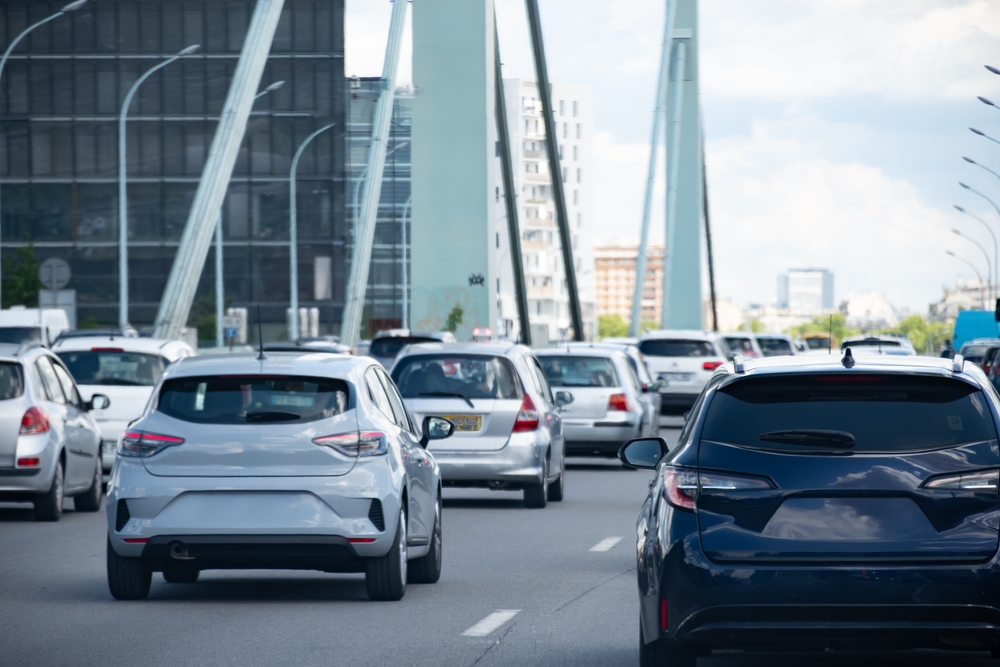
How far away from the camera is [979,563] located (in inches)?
226

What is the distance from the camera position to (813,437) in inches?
236

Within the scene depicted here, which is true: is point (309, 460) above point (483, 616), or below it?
above

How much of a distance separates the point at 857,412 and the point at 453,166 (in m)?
26.7

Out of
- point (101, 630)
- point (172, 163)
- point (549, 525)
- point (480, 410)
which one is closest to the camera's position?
point (101, 630)

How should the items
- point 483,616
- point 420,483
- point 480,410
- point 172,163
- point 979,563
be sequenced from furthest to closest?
point 172,163 → point 480,410 → point 420,483 → point 483,616 → point 979,563

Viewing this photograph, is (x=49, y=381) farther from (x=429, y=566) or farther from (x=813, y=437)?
(x=813, y=437)

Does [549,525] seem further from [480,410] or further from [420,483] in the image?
[420,483]

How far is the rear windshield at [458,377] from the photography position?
1605 cm

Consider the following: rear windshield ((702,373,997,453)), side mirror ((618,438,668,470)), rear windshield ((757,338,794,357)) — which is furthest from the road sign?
rear windshield ((702,373,997,453))

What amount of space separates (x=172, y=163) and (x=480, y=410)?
76.6 metres

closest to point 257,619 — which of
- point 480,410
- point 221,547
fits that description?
point 221,547

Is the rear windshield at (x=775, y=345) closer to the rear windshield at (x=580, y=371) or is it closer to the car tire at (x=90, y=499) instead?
the rear windshield at (x=580, y=371)

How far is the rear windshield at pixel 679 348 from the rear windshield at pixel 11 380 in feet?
65.3

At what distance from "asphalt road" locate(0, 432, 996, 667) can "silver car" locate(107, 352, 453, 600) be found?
11.4 inches
